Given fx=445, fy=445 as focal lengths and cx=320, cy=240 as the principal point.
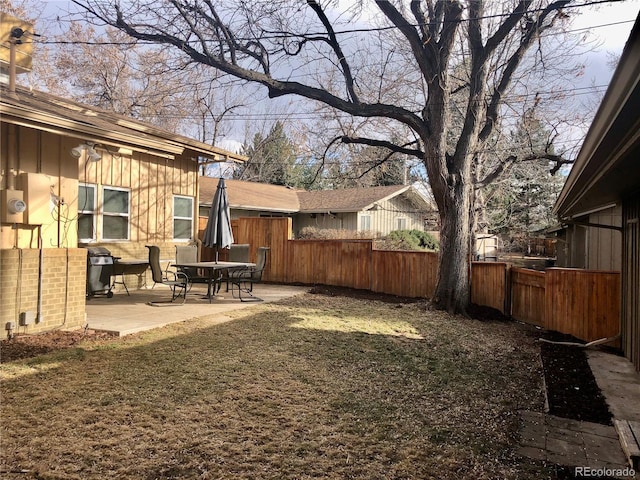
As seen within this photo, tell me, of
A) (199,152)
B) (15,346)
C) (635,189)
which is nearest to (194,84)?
(199,152)

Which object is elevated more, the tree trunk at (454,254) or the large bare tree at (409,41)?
the large bare tree at (409,41)

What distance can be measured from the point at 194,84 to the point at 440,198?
6.52 meters

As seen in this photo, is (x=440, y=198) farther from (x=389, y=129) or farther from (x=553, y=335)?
(x=389, y=129)

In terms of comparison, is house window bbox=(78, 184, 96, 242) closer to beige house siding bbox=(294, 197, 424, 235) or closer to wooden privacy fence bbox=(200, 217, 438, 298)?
wooden privacy fence bbox=(200, 217, 438, 298)

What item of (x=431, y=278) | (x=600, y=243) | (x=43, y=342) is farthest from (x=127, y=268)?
(x=600, y=243)

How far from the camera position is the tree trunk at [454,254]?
9477mm

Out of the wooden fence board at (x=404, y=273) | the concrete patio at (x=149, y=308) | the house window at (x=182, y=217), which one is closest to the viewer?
the concrete patio at (x=149, y=308)

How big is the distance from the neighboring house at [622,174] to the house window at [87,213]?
9.06 metres

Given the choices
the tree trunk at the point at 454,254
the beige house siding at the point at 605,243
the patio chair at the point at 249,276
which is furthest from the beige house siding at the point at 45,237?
the beige house siding at the point at 605,243

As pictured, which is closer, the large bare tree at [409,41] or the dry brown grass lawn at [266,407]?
the dry brown grass lawn at [266,407]

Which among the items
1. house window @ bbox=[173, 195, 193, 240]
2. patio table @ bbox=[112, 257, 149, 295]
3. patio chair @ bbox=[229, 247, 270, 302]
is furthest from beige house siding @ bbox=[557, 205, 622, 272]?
house window @ bbox=[173, 195, 193, 240]

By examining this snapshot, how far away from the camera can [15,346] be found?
5148 mm

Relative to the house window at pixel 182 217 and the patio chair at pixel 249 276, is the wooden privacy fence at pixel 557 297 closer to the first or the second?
the patio chair at pixel 249 276
